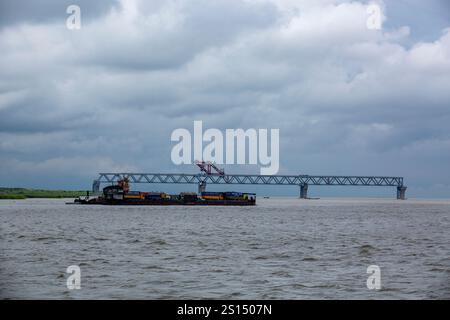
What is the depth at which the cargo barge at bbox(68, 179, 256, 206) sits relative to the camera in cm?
17138

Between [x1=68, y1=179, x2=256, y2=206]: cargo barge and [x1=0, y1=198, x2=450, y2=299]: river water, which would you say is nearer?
[x1=0, y1=198, x2=450, y2=299]: river water

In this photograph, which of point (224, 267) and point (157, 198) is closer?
point (224, 267)

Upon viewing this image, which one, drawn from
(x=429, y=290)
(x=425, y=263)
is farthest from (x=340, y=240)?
(x=429, y=290)

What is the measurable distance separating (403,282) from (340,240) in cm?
2318

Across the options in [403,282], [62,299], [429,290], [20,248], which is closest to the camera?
[62,299]

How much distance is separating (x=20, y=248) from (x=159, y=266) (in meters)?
15.4

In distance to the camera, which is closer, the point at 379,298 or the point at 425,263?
the point at 379,298

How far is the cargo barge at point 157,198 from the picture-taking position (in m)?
171

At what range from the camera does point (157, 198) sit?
178m

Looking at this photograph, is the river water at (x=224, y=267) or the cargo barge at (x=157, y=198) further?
the cargo barge at (x=157, y=198)

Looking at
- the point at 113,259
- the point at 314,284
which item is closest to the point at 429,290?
the point at 314,284
